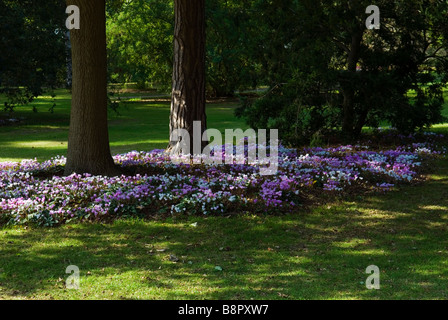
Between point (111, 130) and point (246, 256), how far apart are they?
12965 mm

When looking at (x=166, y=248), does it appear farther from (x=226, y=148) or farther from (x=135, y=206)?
(x=226, y=148)

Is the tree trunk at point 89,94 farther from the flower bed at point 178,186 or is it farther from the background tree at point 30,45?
the background tree at point 30,45

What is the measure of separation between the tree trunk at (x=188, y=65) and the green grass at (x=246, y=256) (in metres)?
3.59

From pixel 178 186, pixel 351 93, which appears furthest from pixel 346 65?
pixel 178 186

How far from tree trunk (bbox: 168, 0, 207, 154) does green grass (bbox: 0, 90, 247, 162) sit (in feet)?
10.3

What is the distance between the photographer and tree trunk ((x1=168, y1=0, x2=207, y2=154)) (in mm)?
10266

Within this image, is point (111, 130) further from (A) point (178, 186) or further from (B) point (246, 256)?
(B) point (246, 256)

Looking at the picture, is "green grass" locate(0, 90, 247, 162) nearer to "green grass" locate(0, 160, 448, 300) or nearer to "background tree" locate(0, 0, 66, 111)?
"background tree" locate(0, 0, 66, 111)

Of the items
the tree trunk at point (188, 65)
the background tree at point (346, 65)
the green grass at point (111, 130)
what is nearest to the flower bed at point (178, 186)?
the tree trunk at point (188, 65)

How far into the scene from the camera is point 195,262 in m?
5.82

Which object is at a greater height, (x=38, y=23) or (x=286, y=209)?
(x=38, y=23)

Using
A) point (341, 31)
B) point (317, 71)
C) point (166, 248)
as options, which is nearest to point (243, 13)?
point (341, 31)

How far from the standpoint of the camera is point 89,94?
859cm

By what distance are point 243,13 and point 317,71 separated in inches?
208
